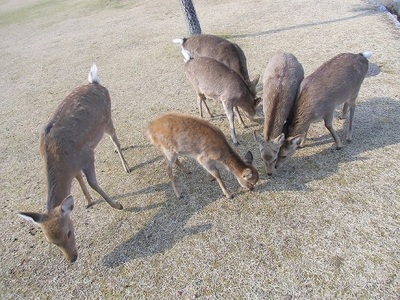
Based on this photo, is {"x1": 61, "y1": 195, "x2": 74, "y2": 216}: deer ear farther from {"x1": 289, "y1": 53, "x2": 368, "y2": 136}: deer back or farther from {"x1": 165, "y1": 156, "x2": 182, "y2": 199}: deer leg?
{"x1": 289, "y1": 53, "x2": 368, "y2": 136}: deer back

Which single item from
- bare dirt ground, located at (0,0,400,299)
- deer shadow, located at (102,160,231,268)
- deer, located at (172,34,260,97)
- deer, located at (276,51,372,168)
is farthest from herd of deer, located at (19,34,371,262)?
deer, located at (172,34,260,97)

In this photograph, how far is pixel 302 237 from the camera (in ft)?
12.5

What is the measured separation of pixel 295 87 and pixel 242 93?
34.2 inches

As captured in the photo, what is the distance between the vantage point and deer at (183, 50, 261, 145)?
18.0ft

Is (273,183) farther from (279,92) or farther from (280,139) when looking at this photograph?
(279,92)

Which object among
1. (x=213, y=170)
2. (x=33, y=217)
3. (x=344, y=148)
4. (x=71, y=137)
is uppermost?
(x=71, y=137)

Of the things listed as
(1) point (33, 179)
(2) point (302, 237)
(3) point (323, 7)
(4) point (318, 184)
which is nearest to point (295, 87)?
(4) point (318, 184)

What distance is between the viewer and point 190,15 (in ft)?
31.3

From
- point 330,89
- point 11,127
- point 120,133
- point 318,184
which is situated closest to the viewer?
point 318,184

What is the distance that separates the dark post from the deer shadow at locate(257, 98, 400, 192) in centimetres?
578

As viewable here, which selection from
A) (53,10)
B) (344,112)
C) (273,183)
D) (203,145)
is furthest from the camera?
(53,10)

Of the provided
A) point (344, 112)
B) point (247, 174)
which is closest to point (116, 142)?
point (247, 174)

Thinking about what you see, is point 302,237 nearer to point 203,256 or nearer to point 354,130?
point 203,256

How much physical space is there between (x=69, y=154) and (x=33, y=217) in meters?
1.04
